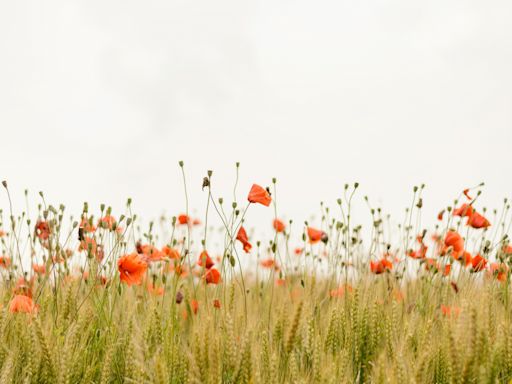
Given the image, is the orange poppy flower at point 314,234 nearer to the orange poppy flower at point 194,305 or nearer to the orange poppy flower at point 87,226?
the orange poppy flower at point 194,305

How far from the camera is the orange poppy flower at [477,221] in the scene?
4121 mm

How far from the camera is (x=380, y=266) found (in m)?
4.12

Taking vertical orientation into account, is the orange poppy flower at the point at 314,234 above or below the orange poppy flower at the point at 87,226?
below

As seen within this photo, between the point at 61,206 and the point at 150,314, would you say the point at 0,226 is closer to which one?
the point at 61,206

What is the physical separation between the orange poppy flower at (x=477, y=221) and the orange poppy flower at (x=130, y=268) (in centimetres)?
208

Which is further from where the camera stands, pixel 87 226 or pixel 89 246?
pixel 87 226

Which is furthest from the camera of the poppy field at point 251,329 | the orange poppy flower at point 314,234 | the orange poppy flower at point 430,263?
the orange poppy flower at point 314,234

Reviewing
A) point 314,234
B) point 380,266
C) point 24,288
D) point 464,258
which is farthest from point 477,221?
point 24,288

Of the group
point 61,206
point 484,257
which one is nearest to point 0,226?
point 61,206

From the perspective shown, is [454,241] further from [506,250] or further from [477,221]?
[506,250]

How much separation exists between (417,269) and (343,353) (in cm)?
188

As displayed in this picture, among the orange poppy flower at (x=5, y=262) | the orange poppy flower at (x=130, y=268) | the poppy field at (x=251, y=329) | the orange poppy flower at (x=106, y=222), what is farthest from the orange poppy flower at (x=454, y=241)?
the orange poppy flower at (x=5, y=262)

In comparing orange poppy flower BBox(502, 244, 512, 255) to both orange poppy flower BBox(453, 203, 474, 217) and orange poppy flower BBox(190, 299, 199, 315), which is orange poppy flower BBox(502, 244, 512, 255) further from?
orange poppy flower BBox(190, 299, 199, 315)

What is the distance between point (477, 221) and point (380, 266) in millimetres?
661
